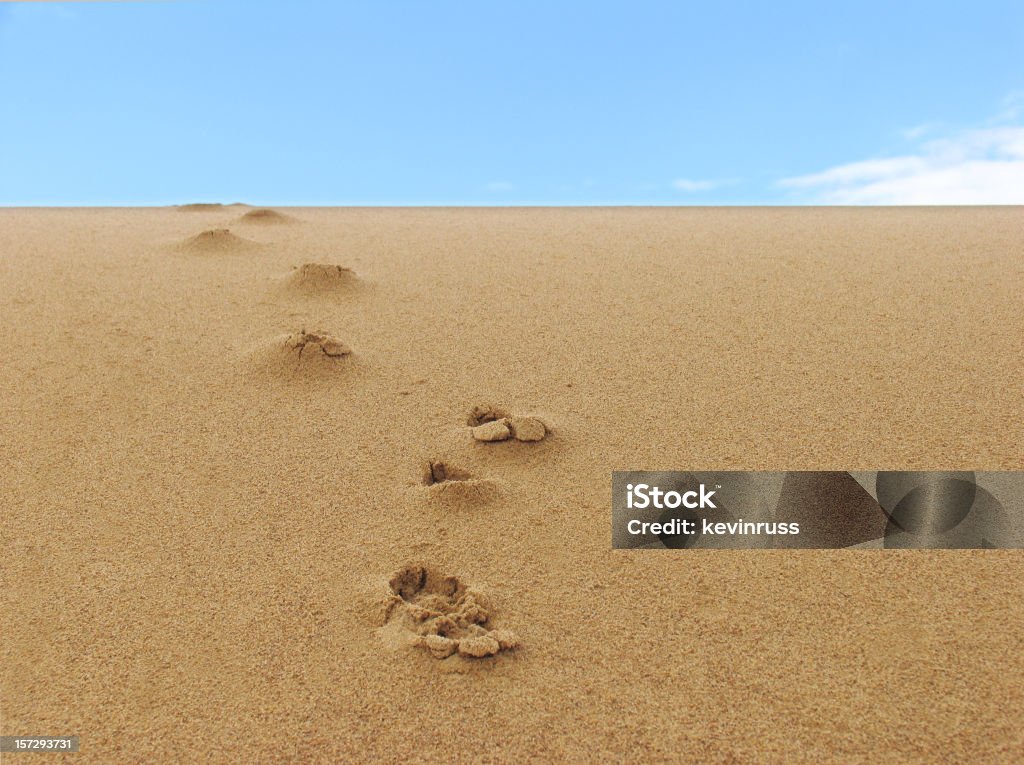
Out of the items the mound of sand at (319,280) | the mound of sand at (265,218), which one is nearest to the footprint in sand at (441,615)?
the mound of sand at (319,280)

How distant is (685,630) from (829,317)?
7.90ft

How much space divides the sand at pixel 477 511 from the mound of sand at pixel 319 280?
0.07 ft

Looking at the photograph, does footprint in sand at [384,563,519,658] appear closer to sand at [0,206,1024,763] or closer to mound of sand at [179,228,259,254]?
sand at [0,206,1024,763]

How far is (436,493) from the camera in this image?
2381 millimetres

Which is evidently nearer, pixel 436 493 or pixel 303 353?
Result: pixel 436 493

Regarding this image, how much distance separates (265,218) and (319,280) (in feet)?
6.73

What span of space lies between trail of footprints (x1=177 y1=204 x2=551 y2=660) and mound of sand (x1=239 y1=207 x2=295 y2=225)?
5.98 ft

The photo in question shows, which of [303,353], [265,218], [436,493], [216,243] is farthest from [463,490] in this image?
[265,218]

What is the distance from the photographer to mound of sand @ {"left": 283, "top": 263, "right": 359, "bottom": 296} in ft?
13.5

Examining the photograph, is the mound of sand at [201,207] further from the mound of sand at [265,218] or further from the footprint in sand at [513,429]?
the footprint in sand at [513,429]

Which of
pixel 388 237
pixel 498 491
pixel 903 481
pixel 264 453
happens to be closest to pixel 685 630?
pixel 498 491

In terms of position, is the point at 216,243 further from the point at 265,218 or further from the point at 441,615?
the point at 441,615

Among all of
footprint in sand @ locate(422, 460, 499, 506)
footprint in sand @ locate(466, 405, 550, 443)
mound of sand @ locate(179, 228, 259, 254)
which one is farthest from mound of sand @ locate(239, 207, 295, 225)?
footprint in sand @ locate(422, 460, 499, 506)

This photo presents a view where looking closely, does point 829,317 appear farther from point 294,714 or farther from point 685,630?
point 294,714
